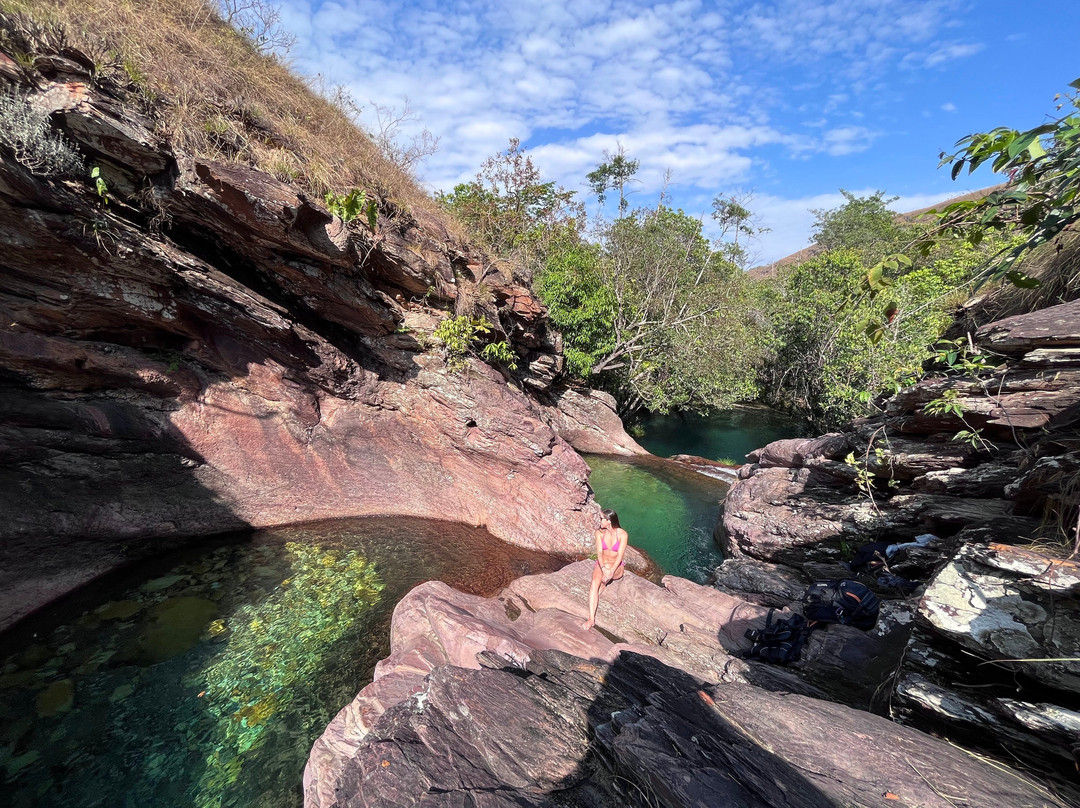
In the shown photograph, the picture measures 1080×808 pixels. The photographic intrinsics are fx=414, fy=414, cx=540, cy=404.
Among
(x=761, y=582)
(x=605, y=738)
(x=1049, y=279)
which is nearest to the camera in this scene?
(x=605, y=738)

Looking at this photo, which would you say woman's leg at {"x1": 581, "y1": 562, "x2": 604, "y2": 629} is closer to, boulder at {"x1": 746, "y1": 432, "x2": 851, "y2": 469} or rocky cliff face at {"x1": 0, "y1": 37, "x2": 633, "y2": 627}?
rocky cliff face at {"x1": 0, "y1": 37, "x2": 633, "y2": 627}

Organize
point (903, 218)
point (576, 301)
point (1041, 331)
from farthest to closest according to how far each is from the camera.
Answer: point (903, 218)
point (576, 301)
point (1041, 331)

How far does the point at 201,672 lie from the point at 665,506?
1009cm

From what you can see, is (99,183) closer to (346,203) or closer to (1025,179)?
(346,203)

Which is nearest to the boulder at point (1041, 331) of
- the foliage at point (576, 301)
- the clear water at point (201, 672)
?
the clear water at point (201, 672)

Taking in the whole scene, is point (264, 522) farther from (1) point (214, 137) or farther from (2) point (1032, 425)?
(2) point (1032, 425)

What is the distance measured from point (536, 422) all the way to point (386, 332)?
3944mm

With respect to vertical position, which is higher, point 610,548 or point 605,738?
point 610,548

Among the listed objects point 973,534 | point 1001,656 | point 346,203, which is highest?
point 346,203

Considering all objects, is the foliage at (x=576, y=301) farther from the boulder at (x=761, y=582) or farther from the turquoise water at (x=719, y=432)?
the boulder at (x=761, y=582)

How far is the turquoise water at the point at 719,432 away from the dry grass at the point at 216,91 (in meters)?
15.3

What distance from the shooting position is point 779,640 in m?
5.05

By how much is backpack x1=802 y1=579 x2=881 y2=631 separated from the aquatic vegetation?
6.26 metres

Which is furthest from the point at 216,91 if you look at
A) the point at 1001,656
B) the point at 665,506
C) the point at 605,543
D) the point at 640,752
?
the point at 665,506
